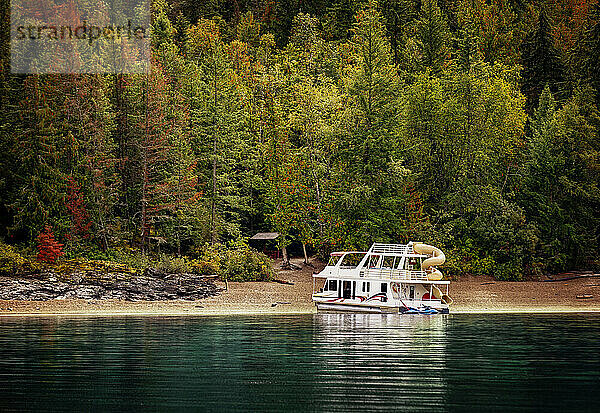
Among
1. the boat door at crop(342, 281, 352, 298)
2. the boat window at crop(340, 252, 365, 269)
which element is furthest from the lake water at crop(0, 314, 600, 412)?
the boat window at crop(340, 252, 365, 269)

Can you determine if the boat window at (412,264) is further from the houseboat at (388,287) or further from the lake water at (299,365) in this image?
the lake water at (299,365)

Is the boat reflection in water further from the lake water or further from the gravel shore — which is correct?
the gravel shore

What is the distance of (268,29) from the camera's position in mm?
99062

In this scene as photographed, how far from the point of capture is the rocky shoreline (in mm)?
53906

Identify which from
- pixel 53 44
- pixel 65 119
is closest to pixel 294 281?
pixel 65 119

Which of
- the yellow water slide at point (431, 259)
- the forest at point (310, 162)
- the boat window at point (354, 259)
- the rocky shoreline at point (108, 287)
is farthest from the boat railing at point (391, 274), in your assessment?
the rocky shoreline at point (108, 287)

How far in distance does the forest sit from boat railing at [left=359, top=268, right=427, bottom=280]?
870 centimetres

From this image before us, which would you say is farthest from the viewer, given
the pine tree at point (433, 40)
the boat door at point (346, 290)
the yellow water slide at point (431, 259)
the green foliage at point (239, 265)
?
the pine tree at point (433, 40)

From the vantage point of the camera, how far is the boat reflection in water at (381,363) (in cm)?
2169

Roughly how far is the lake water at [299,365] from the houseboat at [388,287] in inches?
269

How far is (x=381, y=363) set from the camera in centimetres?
2853

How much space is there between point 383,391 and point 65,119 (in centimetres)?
4712

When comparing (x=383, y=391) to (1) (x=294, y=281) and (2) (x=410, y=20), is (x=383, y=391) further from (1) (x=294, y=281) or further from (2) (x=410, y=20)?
(2) (x=410, y=20)

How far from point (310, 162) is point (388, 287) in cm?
1744
